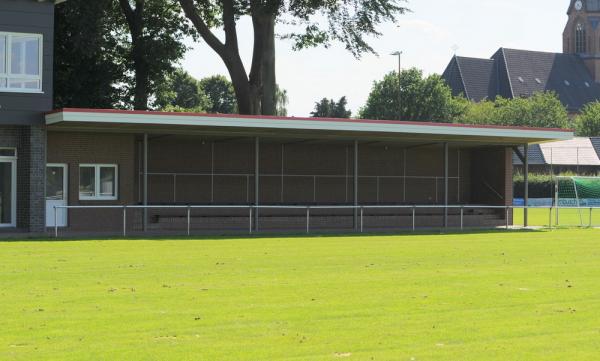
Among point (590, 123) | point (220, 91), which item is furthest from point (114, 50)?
point (590, 123)

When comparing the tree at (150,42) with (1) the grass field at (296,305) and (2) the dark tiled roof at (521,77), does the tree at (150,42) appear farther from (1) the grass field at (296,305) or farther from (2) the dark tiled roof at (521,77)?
(2) the dark tiled roof at (521,77)

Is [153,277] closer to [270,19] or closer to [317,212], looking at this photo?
[317,212]

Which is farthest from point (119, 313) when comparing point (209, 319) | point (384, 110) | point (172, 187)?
point (384, 110)

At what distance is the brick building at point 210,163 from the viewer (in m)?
28.2

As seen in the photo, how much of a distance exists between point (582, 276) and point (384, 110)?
80.1 meters

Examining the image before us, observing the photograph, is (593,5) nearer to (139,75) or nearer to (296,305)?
(139,75)

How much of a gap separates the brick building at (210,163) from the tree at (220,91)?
7121 cm

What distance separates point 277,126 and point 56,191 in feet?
23.4

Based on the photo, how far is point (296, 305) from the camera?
38.8 ft

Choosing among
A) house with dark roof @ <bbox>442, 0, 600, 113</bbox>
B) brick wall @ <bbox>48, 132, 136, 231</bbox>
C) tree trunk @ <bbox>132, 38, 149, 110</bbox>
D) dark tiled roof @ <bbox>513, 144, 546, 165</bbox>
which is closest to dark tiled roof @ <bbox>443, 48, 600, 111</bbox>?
house with dark roof @ <bbox>442, 0, 600, 113</bbox>

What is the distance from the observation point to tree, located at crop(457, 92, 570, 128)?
105 m

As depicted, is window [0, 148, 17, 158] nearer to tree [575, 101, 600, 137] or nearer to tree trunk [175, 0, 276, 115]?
tree trunk [175, 0, 276, 115]

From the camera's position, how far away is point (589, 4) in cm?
14462

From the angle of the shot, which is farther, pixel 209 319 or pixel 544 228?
pixel 544 228
